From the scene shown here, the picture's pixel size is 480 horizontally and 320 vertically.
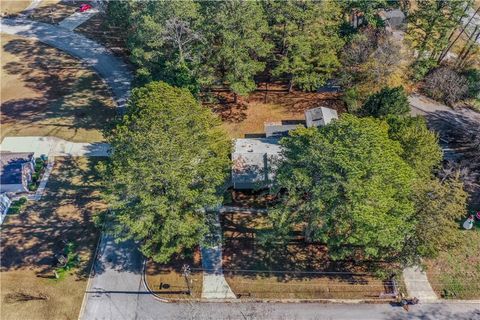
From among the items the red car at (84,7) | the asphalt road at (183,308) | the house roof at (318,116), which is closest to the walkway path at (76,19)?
the red car at (84,7)

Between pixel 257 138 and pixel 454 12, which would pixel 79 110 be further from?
pixel 454 12

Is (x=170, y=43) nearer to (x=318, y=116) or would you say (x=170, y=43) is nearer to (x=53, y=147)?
(x=53, y=147)

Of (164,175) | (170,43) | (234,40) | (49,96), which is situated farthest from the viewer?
(49,96)

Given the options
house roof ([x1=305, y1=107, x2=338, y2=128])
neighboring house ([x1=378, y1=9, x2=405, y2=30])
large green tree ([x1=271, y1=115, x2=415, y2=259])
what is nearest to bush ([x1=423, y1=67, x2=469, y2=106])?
neighboring house ([x1=378, y1=9, x2=405, y2=30])

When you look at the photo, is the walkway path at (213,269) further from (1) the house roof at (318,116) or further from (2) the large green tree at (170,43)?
(2) the large green tree at (170,43)

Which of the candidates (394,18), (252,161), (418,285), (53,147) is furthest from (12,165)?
(394,18)

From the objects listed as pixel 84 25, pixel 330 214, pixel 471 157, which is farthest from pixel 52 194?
pixel 471 157
